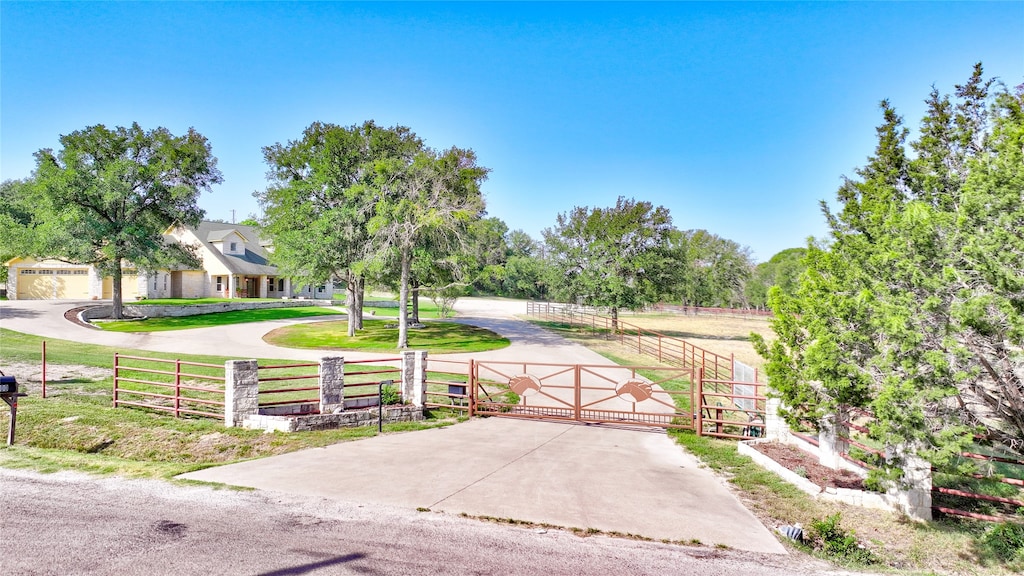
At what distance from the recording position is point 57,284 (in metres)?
46.6

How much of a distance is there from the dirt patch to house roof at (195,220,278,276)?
4969 cm

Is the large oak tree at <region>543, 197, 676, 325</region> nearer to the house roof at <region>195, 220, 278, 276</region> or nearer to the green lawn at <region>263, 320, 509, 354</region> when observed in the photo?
the green lawn at <region>263, 320, 509, 354</region>

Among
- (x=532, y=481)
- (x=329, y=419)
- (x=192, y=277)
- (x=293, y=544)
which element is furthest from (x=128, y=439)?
(x=192, y=277)

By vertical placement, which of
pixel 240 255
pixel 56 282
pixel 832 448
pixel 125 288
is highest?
pixel 240 255

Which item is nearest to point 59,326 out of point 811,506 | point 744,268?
point 811,506

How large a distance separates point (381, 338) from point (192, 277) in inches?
1218

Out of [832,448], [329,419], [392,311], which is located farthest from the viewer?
[392,311]

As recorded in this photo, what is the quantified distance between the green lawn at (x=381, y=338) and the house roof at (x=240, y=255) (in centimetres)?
2076

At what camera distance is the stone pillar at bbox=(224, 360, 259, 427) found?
11.8m

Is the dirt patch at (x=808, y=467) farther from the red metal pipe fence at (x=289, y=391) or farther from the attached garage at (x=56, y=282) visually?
the attached garage at (x=56, y=282)

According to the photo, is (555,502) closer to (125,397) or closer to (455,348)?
(125,397)

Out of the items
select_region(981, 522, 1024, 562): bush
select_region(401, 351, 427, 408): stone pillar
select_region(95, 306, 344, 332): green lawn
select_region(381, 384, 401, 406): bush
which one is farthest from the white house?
select_region(981, 522, 1024, 562): bush

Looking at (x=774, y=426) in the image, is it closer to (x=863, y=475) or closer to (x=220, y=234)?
(x=863, y=475)

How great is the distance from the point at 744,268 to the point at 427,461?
251ft
